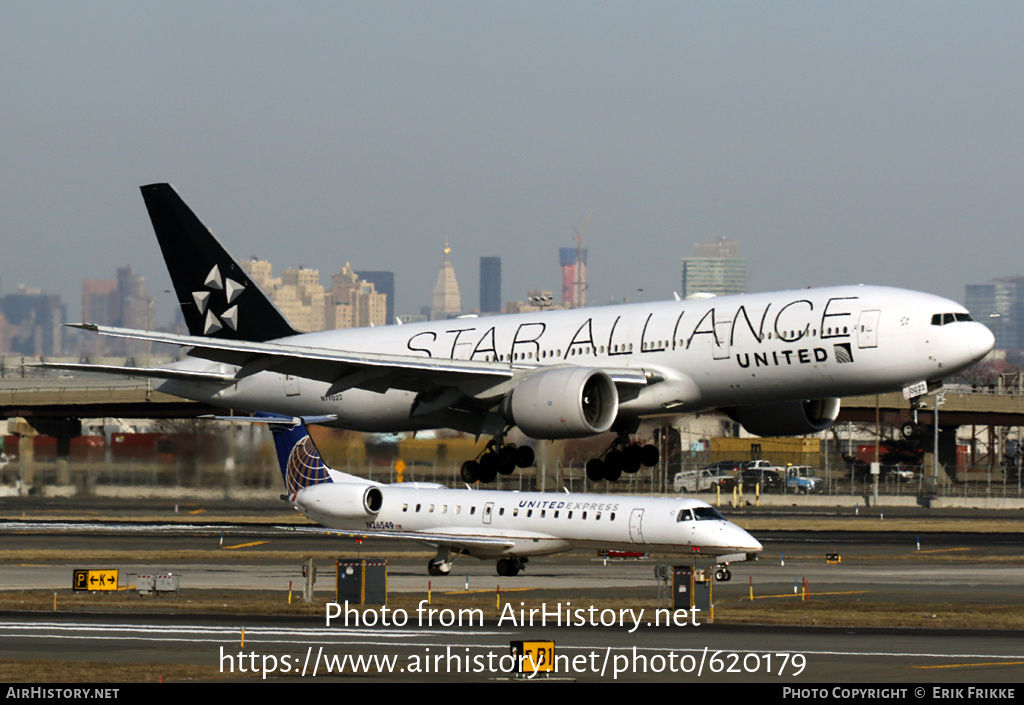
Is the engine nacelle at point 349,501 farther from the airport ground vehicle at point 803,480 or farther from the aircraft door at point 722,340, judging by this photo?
the airport ground vehicle at point 803,480

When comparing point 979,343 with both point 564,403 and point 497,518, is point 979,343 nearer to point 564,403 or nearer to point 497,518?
point 564,403

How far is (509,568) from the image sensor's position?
62969 mm

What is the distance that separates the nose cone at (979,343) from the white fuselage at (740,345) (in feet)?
0.09

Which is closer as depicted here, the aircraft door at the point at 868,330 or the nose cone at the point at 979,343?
the nose cone at the point at 979,343

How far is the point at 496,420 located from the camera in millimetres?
46312

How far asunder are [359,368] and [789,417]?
13368 mm

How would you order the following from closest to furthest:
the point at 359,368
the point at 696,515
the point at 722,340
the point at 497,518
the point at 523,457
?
1. the point at 722,340
2. the point at 523,457
3. the point at 359,368
4. the point at 696,515
5. the point at 497,518

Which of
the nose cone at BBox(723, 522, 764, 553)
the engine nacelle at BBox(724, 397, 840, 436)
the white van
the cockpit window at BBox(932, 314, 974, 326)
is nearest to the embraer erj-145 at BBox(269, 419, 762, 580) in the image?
the nose cone at BBox(723, 522, 764, 553)

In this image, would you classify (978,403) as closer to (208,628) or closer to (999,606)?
(999,606)

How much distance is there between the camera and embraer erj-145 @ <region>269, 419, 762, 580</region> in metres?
60.7

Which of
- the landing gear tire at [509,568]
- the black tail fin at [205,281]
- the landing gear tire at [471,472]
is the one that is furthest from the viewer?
the landing gear tire at [509,568]

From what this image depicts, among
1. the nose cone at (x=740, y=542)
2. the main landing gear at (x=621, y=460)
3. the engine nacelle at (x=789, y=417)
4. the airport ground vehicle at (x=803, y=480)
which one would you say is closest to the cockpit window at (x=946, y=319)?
the engine nacelle at (x=789, y=417)

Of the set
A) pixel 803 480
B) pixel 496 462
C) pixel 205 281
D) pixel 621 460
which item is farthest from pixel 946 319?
pixel 803 480

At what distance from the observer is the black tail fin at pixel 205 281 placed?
182 feet
